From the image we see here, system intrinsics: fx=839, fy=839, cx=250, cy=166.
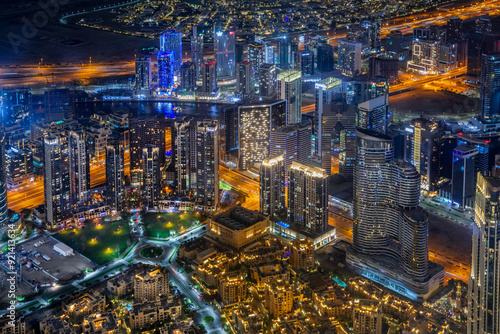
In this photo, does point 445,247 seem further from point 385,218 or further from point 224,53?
point 224,53

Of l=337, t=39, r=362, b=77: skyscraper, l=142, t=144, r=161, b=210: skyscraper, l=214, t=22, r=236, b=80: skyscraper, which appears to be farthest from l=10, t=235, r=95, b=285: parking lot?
l=337, t=39, r=362, b=77: skyscraper

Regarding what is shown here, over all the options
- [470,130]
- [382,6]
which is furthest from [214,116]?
[382,6]

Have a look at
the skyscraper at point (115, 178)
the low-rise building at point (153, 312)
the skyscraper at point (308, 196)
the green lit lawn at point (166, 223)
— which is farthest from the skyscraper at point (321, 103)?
the low-rise building at point (153, 312)

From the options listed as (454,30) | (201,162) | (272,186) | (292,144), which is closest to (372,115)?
(292,144)

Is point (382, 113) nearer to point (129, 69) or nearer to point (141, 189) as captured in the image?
point (141, 189)

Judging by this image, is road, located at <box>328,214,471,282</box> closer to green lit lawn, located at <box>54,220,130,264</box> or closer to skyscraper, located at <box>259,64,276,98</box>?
green lit lawn, located at <box>54,220,130,264</box>

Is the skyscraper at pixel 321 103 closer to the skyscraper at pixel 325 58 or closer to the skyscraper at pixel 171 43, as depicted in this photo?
the skyscraper at pixel 325 58

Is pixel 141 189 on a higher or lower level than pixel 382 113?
lower
